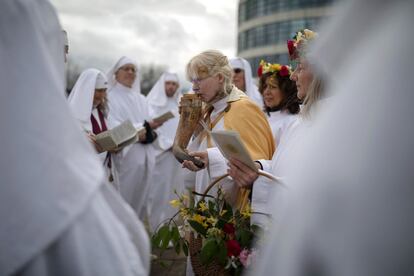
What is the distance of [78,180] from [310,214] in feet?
2.01

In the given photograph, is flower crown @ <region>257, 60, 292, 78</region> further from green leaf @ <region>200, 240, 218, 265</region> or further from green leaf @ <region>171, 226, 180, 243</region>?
green leaf @ <region>200, 240, 218, 265</region>

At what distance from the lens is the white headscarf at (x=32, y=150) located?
3.26 ft

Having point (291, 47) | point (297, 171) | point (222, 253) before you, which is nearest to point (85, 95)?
point (291, 47)

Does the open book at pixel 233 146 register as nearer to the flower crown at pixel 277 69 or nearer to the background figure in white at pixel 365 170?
the background figure in white at pixel 365 170

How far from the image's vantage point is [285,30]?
167 feet

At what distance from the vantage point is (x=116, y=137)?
12.6 ft

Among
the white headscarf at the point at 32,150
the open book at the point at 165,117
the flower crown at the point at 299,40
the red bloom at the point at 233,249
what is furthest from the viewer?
the open book at the point at 165,117

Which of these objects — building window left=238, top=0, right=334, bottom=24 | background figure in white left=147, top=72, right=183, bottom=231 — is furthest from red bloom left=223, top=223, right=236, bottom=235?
building window left=238, top=0, right=334, bottom=24

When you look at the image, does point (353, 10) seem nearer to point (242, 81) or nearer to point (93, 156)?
point (93, 156)

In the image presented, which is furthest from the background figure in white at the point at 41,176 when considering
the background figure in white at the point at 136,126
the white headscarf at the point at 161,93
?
the white headscarf at the point at 161,93

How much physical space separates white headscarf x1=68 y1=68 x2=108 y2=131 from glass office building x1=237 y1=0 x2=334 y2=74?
44.2 m

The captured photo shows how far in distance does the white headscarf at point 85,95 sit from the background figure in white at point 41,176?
3534 mm

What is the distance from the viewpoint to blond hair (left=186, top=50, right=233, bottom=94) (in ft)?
9.76

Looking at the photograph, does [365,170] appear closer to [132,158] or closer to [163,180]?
[132,158]
